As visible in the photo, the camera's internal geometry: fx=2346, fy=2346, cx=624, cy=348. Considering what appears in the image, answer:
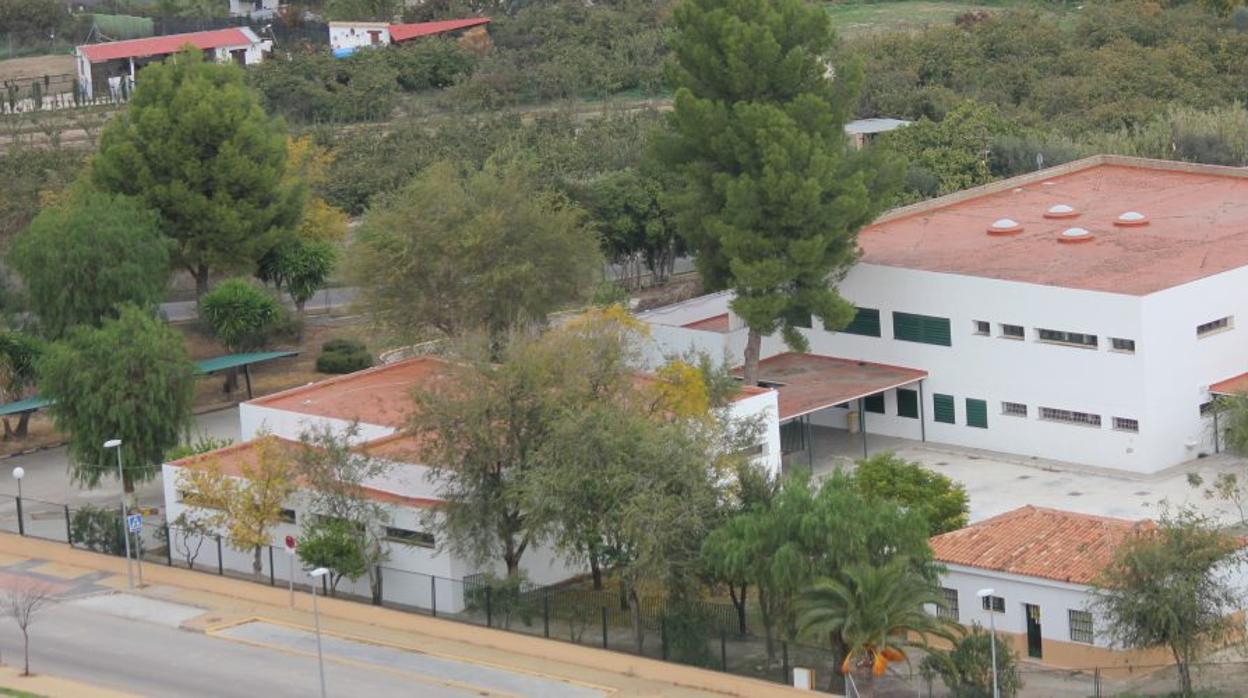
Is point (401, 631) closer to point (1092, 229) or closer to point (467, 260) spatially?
point (467, 260)

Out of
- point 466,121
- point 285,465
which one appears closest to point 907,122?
point 466,121

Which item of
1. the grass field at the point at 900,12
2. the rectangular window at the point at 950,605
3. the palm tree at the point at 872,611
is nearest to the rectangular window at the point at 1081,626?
the rectangular window at the point at 950,605

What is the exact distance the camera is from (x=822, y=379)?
6581 cm

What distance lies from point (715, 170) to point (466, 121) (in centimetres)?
4104

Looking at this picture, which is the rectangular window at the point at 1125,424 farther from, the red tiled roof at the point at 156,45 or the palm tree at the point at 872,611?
the red tiled roof at the point at 156,45

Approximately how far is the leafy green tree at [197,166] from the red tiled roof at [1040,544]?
103 ft

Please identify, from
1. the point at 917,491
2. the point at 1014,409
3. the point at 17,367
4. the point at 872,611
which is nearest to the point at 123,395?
the point at 17,367

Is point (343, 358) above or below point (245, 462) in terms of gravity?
below

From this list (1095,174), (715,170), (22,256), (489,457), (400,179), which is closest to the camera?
(489,457)

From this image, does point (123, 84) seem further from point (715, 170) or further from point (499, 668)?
point (499, 668)

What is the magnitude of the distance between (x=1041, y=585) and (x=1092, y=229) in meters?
25.4

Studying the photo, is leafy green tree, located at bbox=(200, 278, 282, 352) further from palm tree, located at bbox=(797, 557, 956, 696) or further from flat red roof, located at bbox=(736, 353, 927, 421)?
palm tree, located at bbox=(797, 557, 956, 696)

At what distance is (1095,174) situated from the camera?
79.3m

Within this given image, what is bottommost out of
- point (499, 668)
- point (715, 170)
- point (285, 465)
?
point (499, 668)
